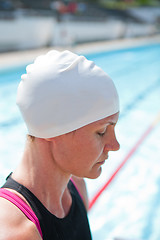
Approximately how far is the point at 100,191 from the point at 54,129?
283 centimetres

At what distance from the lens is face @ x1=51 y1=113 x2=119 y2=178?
103cm

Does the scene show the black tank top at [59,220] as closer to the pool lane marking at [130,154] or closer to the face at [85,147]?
the face at [85,147]

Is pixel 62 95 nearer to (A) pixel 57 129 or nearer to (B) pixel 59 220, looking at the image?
(A) pixel 57 129

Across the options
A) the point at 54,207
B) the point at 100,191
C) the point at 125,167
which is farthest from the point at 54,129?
the point at 125,167

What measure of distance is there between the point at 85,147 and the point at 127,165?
350 centimetres

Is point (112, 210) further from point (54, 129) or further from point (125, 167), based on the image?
point (54, 129)

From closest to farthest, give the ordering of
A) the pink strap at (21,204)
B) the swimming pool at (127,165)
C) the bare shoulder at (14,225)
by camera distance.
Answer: the bare shoulder at (14,225), the pink strap at (21,204), the swimming pool at (127,165)

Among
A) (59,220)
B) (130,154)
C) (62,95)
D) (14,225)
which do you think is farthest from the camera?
(130,154)

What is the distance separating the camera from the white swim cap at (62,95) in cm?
99

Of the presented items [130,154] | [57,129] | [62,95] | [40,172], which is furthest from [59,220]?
[130,154]

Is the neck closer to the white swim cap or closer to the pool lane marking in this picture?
the white swim cap

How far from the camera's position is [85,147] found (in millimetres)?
1025

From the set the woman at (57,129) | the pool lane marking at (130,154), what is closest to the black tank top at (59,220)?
the woman at (57,129)

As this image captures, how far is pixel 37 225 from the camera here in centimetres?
99
